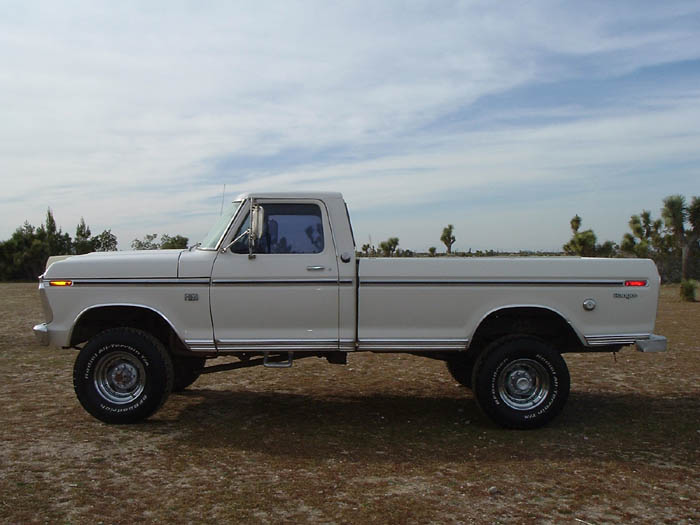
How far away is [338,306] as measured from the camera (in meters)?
5.79

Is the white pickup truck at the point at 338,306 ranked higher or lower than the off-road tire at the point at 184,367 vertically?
higher

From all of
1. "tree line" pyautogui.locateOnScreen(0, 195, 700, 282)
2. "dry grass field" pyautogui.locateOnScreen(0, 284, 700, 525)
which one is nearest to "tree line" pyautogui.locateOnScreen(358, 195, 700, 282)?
"tree line" pyautogui.locateOnScreen(0, 195, 700, 282)

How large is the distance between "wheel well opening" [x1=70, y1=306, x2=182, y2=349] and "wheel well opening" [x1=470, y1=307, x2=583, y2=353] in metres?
3.07

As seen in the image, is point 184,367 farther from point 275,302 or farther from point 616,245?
point 616,245

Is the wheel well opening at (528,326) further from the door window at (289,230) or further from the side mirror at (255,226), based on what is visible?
the side mirror at (255,226)

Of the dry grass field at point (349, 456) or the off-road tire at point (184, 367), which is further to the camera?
the off-road tire at point (184, 367)

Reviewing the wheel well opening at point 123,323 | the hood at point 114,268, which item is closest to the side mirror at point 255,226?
the hood at point 114,268

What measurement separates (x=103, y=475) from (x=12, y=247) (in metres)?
39.6

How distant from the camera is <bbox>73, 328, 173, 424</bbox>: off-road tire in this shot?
19.1ft

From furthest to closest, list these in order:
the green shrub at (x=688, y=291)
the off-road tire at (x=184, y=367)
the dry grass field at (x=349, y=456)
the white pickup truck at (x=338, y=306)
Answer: the green shrub at (x=688, y=291) < the off-road tire at (x=184, y=367) < the white pickup truck at (x=338, y=306) < the dry grass field at (x=349, y=456)

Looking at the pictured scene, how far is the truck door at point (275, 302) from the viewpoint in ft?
19.0

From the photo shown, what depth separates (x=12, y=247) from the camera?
38.9m

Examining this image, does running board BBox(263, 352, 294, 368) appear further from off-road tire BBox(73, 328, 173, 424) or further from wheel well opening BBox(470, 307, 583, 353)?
wheel well opening BBox(470, 307, 583, 353)

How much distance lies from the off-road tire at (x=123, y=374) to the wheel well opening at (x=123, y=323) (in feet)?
0.60
